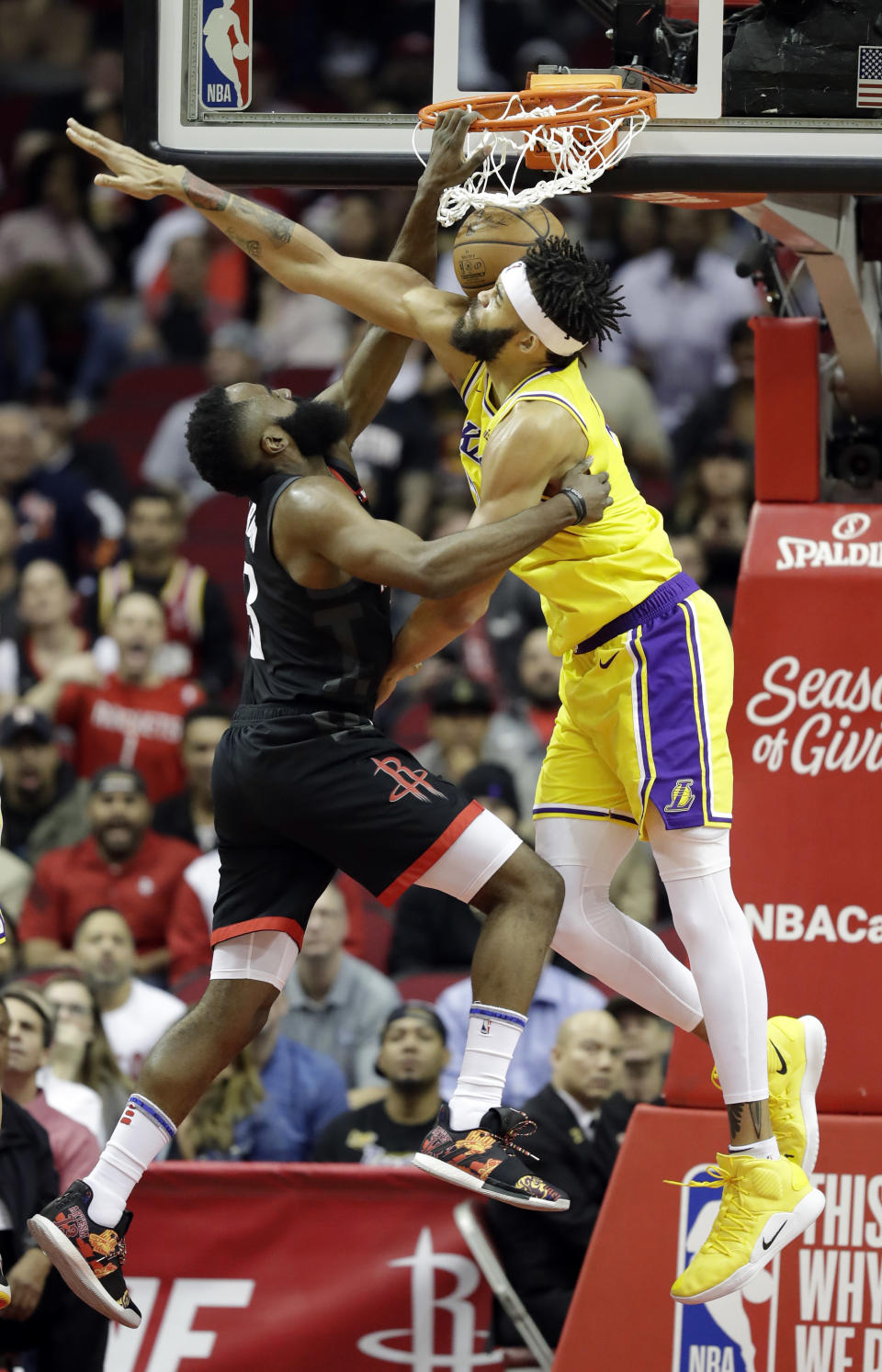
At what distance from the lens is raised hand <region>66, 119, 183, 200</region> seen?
559 centimetres

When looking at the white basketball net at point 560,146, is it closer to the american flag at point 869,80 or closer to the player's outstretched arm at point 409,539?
the american flag at point 869,80

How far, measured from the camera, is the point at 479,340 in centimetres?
536

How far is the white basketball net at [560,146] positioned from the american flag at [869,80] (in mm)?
669

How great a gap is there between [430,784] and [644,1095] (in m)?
3.14

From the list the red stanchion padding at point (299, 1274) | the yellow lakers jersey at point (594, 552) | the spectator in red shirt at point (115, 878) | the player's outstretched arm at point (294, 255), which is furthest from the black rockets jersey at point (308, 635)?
the spectator in red shirt at point (115, 878)

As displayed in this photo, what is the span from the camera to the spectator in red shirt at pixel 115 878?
910cm

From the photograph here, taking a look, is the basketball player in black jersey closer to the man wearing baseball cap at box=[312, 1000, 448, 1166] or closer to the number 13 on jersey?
the number 13 on jersey

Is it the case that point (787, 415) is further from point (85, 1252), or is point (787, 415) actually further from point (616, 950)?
point (85, 1252)

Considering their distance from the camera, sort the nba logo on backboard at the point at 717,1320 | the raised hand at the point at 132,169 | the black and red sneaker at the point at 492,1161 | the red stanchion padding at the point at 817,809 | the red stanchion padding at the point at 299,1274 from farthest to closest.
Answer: the red stanchion padding at the point at 299,1274, the red stanchion padding at the point at 817,809, the nba logo on backboard at the point at 717,1320, the raised hand at the point at 132,169, the black and red sneaker at the point at 492,1161

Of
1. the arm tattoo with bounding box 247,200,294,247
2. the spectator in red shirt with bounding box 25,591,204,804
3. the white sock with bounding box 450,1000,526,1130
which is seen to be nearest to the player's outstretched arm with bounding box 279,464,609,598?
the arm tattoo with bounding box 247,200,294,247

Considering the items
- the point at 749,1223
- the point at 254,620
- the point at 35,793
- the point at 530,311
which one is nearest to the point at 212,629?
the point at 35,793

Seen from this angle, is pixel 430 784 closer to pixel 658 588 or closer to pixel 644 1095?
pixel 658 588

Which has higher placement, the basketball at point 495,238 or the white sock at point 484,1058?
the basketball at point 495,238

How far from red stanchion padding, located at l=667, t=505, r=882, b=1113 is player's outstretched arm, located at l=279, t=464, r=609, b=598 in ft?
4.35
